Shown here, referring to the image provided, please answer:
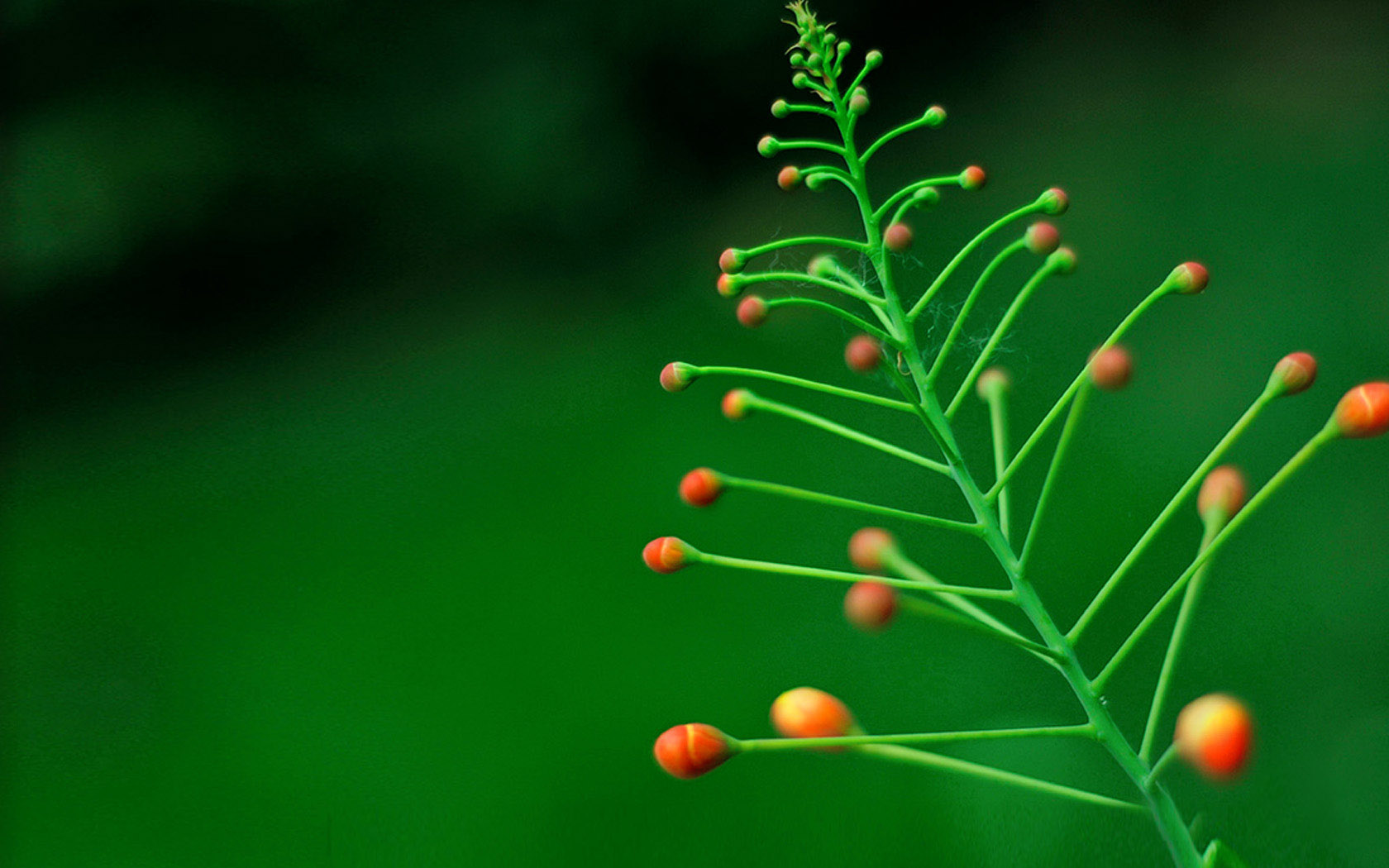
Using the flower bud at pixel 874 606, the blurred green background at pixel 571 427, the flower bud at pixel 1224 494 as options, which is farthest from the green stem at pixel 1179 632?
the blurred green background at pixel 571 427

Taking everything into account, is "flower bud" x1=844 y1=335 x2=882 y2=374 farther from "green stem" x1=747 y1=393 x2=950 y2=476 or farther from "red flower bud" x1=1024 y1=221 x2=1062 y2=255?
"red flower bud" x1=1024 y1=221 x2=1062 y2=255

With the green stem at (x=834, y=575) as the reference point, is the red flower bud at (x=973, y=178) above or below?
above

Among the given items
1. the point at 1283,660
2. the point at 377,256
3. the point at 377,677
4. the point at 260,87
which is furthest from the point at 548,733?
the point at 260,87

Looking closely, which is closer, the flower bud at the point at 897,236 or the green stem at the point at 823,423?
the green stem at the point at 823,423

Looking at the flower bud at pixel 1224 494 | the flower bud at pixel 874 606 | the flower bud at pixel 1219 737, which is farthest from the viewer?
the flower bud at pixel 1224 494

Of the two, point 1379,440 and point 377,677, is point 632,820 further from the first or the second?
point 1379,440

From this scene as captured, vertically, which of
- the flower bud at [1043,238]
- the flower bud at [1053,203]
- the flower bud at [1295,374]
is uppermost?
the flower bud at [1053,203]

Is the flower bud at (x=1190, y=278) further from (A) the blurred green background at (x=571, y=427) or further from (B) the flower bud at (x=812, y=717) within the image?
(A) the blurred green background at (x=571, y=427)

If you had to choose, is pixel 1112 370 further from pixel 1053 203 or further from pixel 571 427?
pixel 571 427
